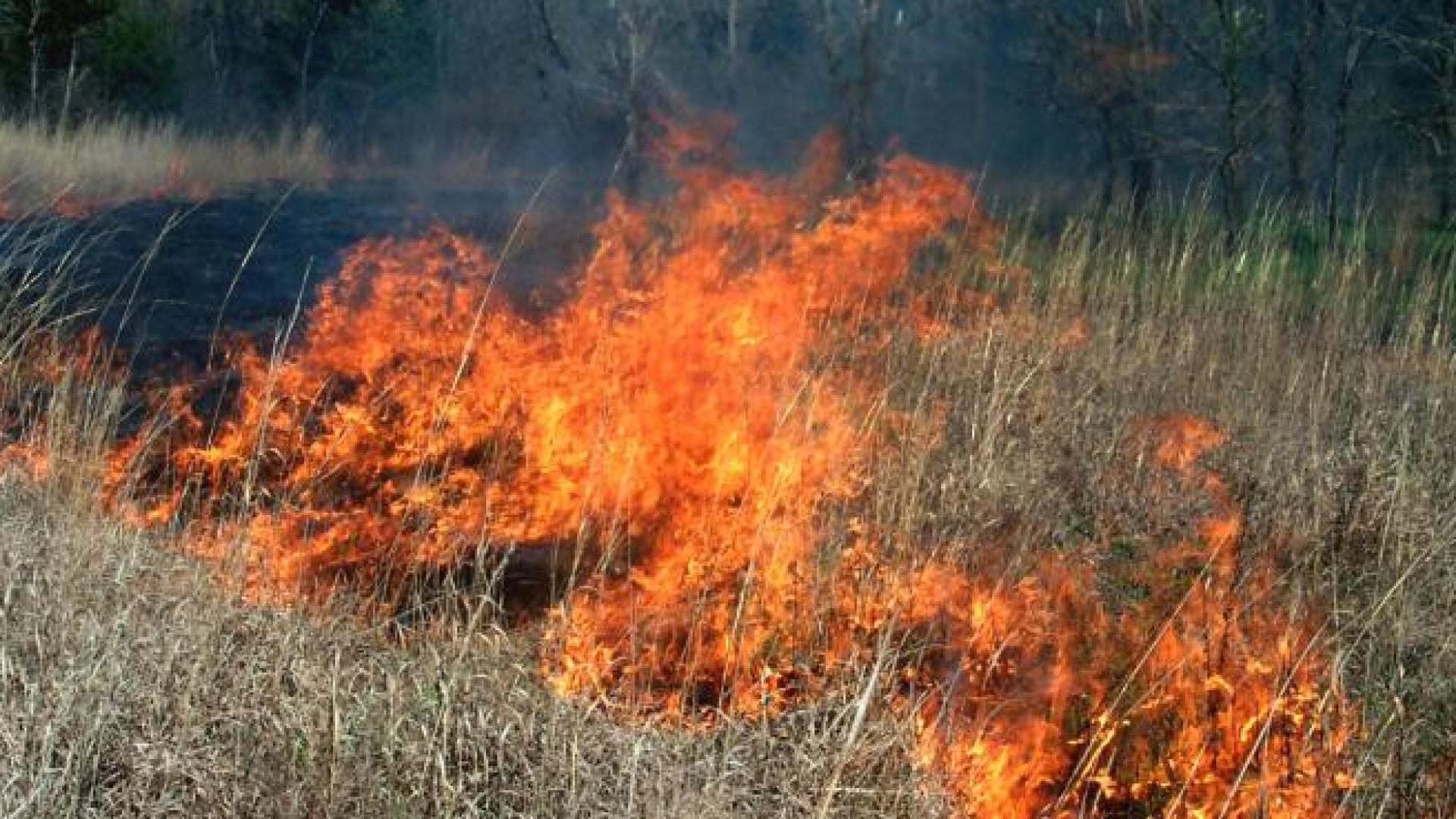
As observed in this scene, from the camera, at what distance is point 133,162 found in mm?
14812

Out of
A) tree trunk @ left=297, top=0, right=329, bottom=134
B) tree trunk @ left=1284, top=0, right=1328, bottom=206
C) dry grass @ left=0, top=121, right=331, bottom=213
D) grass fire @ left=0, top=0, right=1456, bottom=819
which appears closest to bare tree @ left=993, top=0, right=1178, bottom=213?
tree trunk @ left=1284, top=0, right=1328, bottom=206

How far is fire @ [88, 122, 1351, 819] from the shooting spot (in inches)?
133

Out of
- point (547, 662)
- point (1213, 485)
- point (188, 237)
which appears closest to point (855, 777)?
point (547, 662)

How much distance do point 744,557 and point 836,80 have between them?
11.8 m

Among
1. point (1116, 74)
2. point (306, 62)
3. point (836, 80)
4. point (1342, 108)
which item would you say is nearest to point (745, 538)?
point (1342, 108)

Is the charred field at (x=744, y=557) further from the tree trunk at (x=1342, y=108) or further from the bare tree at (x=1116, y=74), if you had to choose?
the bare tree at (x=1116, y=74)

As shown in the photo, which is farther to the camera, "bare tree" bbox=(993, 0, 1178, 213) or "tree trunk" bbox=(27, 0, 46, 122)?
"tree trunk" bbox=(27, 0, 46, 122)

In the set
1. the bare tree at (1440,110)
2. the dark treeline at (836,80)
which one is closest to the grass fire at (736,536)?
the bare tree at (1440,110)

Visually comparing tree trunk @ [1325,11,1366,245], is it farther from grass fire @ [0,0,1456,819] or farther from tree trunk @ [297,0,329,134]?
tree trunk @ [297,0,329,134]

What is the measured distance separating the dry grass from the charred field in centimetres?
570

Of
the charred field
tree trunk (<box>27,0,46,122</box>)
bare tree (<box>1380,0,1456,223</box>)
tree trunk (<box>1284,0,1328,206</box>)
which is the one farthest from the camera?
tree trunk (<box>27,0,46,122</box>)

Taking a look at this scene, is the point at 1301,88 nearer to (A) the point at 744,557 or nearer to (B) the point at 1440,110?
(B) the point at 1440,110

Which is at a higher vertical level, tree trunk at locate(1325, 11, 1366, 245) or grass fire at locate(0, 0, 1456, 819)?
tree trunk at locate(1325, 11, 1366, 245)

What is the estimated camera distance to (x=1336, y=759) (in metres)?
3.18
